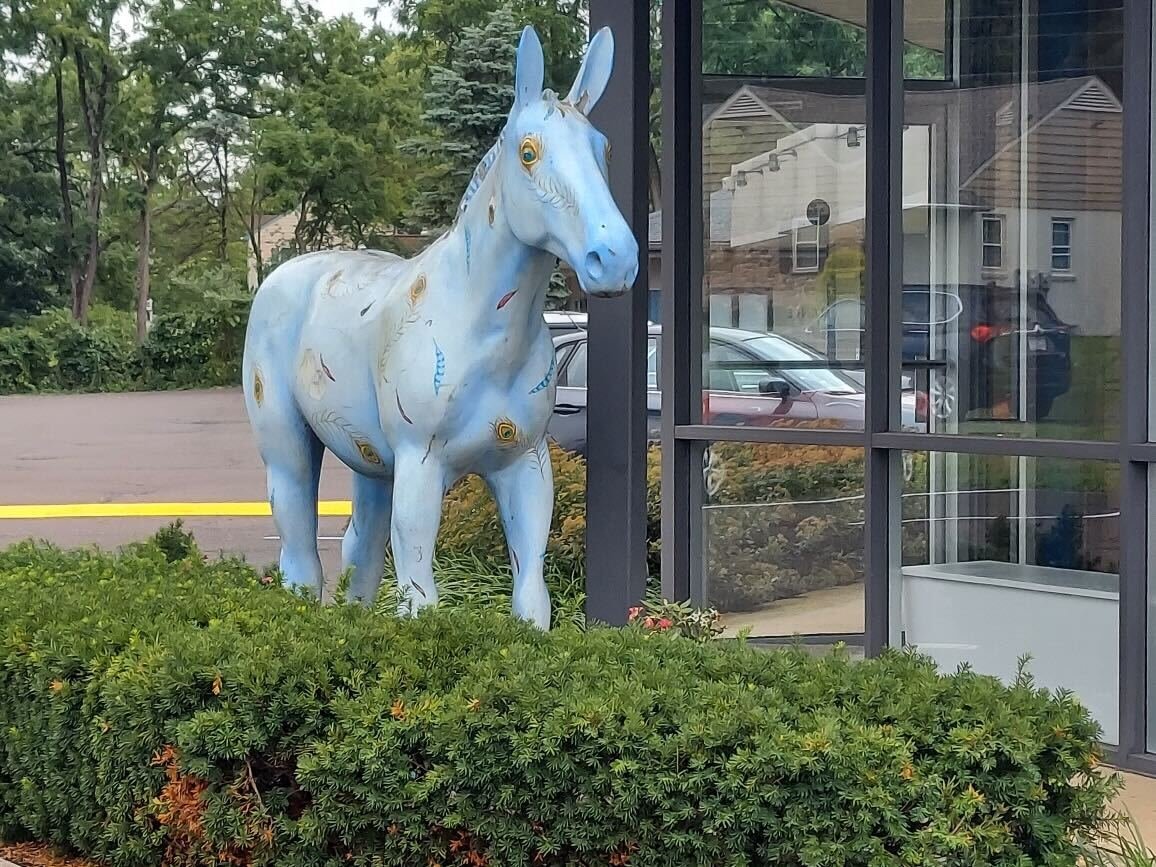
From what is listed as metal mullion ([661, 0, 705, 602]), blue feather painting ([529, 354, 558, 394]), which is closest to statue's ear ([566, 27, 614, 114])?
blue feather painting ([529, 354, 558, 394])

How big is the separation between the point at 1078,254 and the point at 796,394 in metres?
1.43

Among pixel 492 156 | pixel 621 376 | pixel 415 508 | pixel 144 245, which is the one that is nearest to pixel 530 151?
pixel 492 156

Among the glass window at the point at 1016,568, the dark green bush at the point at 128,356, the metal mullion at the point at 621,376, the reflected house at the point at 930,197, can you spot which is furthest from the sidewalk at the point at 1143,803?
the dark green bush at the point at 128,356

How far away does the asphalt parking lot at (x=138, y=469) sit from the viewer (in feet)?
48.9

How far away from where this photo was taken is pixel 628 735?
299 centimetres

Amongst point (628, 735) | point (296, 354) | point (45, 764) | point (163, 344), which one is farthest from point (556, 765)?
point (163, 344)

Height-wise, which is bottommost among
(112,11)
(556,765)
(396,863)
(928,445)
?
(396,863)

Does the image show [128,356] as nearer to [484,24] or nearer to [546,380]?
[484,24]

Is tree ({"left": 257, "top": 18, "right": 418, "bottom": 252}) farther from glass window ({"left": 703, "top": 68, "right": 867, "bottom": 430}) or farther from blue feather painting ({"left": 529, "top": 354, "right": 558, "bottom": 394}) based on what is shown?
blue feather painting ({"left": 529, "top": 354, "right": 558, "bottom": 394})

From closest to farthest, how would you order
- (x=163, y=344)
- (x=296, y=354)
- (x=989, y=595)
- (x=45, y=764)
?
(x=45, y=764) < (x=296, y=354) < (x=989, y=595) < (x=163, y=344)

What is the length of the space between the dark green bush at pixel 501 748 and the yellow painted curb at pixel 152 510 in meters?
11.9

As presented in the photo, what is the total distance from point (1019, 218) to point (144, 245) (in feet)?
117

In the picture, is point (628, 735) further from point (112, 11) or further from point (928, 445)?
point (112, 11)

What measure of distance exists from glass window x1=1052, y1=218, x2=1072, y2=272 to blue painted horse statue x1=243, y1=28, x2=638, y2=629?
86.8 inches
